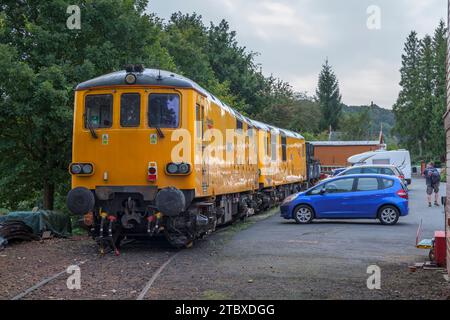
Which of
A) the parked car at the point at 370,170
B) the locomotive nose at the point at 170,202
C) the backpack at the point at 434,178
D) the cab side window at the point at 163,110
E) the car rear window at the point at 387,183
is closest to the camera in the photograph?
the locomotive nose at the point at 170,202

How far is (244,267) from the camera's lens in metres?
10.2

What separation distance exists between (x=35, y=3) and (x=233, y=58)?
108ft

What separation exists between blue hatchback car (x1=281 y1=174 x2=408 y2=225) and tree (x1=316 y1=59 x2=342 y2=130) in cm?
8640

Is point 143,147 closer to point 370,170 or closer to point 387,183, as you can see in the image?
point 387,183

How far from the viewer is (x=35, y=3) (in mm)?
19797

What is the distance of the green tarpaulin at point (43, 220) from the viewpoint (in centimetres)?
1426

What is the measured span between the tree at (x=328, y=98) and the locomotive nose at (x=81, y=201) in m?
94.3

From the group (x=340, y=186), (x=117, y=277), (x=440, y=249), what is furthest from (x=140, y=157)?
(x=340, y=186)

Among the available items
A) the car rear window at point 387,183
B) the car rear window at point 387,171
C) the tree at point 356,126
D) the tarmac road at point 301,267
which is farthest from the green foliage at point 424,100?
the tarmac road at point 301,267

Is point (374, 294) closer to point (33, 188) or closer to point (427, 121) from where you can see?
point (33, 188)

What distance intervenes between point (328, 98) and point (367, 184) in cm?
8999

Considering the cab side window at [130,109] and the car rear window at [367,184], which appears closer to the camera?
the cab side window at [130,109]

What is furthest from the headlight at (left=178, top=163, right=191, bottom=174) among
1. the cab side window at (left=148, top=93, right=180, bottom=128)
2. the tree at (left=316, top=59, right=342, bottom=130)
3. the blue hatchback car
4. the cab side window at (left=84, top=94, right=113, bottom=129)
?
the tree at (left=316, top=59, right=342, bottom=130)

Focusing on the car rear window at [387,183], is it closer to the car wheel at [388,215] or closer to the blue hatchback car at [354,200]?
the blue hatchback car at [354,200]
